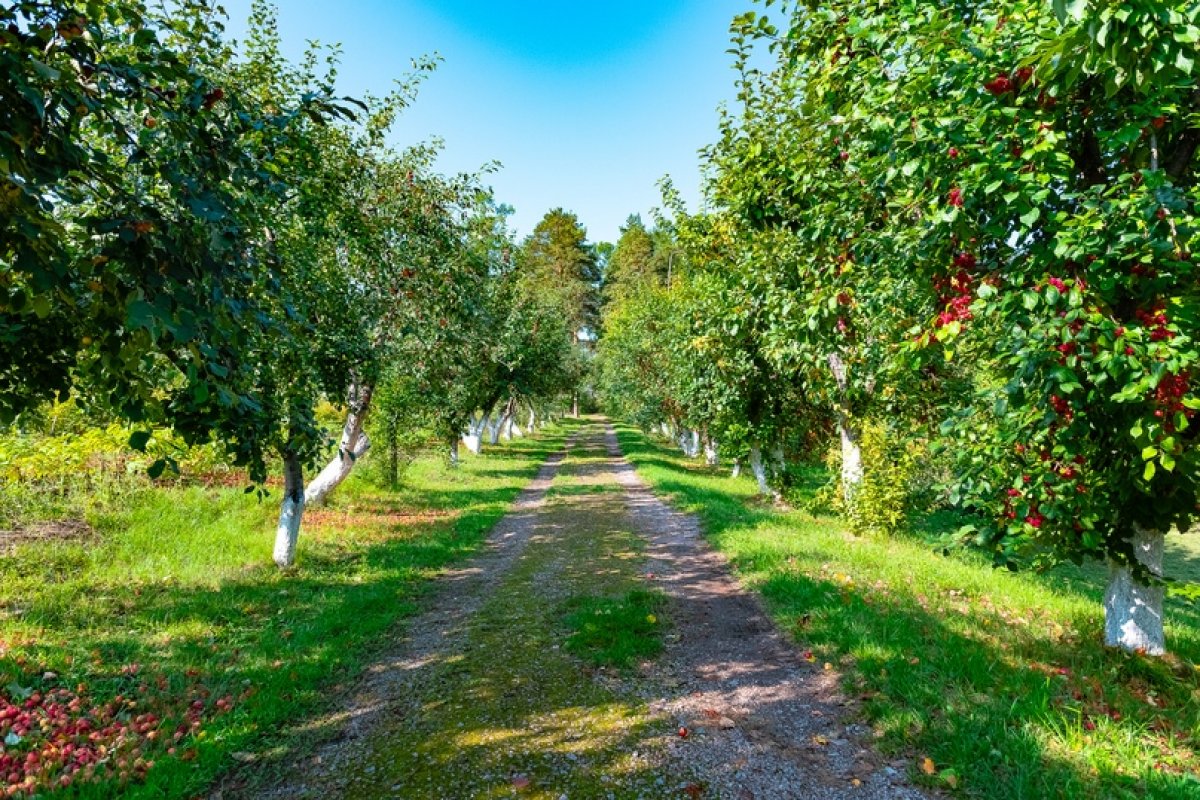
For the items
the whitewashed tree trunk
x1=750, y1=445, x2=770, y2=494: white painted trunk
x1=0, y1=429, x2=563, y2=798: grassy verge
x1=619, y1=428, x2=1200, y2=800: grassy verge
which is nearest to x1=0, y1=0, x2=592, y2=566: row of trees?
x1=0, y1=429, x2=563, y2=798: grassy verge

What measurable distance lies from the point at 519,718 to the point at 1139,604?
5673 millimetres

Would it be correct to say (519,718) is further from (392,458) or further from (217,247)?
(392,458)

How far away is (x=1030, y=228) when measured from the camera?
433cm

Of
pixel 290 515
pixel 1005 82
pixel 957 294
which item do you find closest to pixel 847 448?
pixel 957 294

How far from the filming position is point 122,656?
5832mm

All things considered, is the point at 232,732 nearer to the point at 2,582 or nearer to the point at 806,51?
the point at 2,582

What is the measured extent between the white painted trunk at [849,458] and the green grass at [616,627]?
6.14 m

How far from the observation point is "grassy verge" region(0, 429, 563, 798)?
4.36 meters

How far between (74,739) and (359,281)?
7.83m

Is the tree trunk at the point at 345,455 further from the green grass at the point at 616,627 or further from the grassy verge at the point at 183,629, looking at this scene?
the green grass at the point at 616,627

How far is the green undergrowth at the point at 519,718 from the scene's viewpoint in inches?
161

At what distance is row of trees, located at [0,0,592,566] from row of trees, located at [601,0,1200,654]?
3732 millimetres

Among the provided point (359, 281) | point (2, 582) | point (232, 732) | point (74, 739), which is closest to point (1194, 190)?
point (232, 732)

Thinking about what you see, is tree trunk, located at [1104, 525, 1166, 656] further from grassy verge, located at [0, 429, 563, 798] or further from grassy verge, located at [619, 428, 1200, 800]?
Answer: grassy verge, located at [0, 429, 563, 798]
